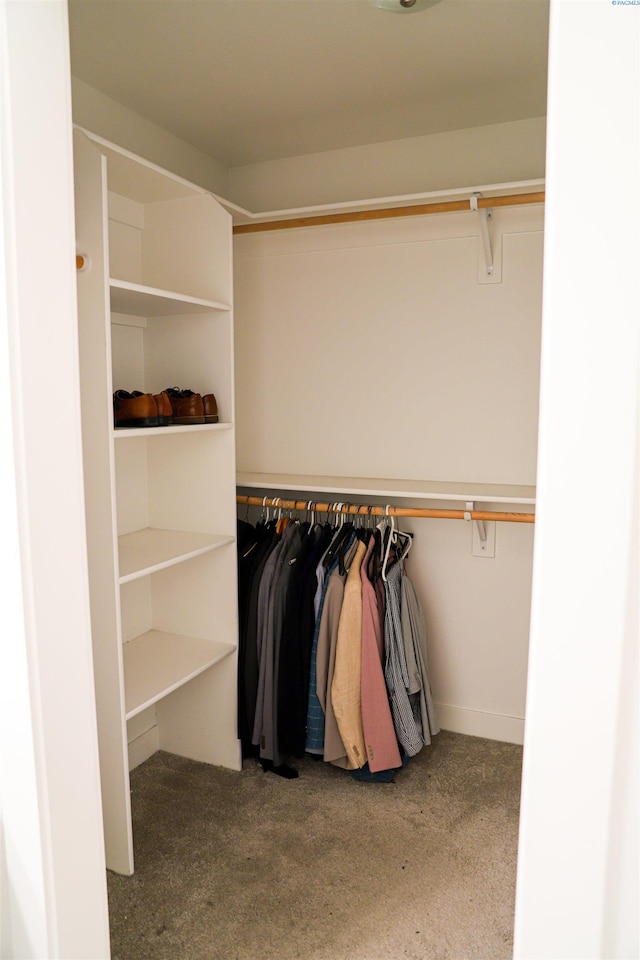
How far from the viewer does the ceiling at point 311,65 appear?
1.95 meters

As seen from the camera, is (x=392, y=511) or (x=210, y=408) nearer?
(x=210, y=408)

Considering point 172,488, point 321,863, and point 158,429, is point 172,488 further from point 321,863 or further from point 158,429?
point 321,863

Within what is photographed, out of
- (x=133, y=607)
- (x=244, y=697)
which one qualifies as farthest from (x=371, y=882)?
(x=133, y=607)

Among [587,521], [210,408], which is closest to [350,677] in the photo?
[210,408]

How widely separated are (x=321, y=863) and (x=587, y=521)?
1702 millimetres

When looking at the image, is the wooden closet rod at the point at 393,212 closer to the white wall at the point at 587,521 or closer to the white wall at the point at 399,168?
the white wall at the point at 399,168

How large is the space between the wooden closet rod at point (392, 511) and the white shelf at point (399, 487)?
0.18 feet

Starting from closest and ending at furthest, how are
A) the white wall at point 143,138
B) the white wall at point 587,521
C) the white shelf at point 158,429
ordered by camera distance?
the white wall at point 587,521 < the white shelf at point 158,429 < the white wall at point 143,138

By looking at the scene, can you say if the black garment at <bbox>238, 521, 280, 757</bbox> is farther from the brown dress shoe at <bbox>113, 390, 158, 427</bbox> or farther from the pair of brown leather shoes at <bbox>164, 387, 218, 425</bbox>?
the brown dress shoe at <bbox>113, 390, 158, 427</bbox>

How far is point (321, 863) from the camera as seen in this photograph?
219 centimetres

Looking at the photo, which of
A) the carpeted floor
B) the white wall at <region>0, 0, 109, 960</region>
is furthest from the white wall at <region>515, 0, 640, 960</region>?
the carpeted floor

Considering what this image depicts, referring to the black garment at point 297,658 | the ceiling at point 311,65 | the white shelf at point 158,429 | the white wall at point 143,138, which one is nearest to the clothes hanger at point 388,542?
the black garment at point 297,658

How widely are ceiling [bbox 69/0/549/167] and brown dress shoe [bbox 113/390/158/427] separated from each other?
1080 mm

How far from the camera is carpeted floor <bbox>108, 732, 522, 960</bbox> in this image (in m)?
1.88
